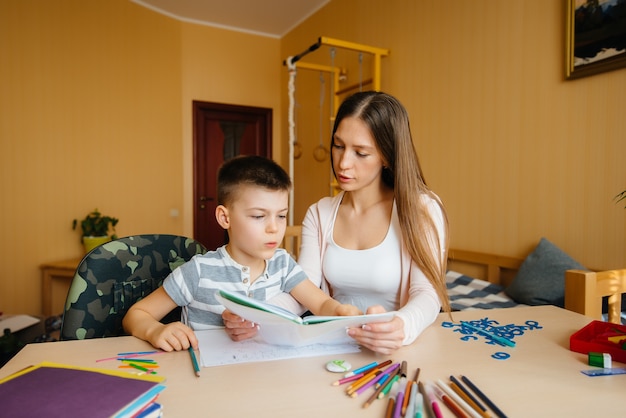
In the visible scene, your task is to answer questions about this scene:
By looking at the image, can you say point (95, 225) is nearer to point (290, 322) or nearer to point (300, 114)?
point (300, 114)

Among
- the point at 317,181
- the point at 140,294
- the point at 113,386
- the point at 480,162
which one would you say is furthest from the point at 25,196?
the point at 113,386

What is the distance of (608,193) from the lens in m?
2.07

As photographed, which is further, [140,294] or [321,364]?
[140,294]

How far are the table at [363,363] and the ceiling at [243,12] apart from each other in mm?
4220

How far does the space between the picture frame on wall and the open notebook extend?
6.06 feet

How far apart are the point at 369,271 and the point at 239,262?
1.37ft

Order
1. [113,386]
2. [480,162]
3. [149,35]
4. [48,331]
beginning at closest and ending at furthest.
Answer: [113,386] < [480,162] < [48,331] < [149,35]

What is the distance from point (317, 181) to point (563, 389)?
3.80 metres

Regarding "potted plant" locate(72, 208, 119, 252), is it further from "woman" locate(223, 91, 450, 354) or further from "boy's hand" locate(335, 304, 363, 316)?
"boy's hand" locate(335, 304, 363, 316)

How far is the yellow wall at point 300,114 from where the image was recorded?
226 centimetres

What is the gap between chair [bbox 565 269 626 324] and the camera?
4.45 ft

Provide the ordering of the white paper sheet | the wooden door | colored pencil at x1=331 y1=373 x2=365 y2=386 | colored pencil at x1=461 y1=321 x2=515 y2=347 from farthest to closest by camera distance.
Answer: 1. the wooden door
2. colored pencil at x1=461 y1=321 x2=515 y2=347
3. the white paper sheet
4. colored pencil at x1=331 y1=373 x2=365 y2=386

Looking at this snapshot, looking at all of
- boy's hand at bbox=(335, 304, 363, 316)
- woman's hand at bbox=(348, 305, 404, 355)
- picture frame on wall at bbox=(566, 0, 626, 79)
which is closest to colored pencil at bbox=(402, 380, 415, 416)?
woman's hand at bbox=(348, 305, 404, 355)

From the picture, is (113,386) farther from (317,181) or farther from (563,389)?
(317,181)
